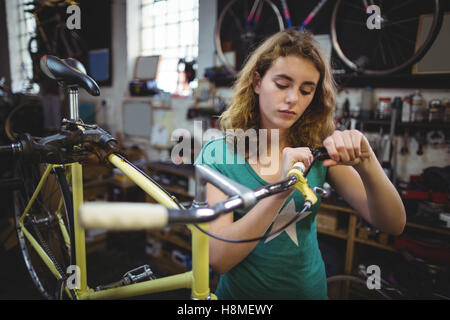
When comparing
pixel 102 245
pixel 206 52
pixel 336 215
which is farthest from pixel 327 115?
pixel 102 245

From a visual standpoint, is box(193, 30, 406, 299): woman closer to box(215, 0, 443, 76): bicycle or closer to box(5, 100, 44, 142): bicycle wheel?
box(215, 0, 443, 76): bicycle

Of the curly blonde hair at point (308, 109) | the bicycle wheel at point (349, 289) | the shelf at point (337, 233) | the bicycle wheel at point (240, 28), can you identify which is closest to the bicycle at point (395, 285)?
the bicycle wheel at point (349, 289)

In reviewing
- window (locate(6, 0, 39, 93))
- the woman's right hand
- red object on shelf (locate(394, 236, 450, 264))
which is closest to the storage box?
red object on shelf (locate(394, 236, 450, 264))

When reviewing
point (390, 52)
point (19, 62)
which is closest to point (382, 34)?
point (390, 52)

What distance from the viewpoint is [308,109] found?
1.29 meters

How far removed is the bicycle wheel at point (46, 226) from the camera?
54.9 inches

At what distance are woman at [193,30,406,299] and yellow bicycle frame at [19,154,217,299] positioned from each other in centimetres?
16

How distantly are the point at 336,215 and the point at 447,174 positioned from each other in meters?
0.82

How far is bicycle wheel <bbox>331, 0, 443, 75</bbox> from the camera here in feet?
7.35

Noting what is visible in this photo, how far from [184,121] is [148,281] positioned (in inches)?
119

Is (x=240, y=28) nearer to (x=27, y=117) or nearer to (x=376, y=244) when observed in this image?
(x=376, y=244)

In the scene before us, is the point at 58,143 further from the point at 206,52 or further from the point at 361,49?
the point at 206,52

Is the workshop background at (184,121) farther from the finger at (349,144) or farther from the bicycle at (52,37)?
the finger at (349,144)

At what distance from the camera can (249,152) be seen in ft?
3.83
